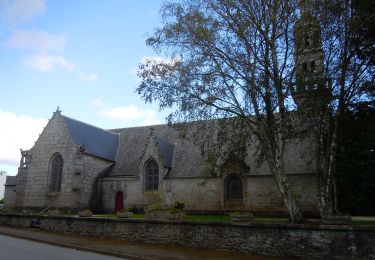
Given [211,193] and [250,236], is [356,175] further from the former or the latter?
[250,236]

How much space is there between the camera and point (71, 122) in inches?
1220

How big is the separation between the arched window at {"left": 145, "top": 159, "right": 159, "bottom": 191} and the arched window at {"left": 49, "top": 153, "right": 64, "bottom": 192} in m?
7.25

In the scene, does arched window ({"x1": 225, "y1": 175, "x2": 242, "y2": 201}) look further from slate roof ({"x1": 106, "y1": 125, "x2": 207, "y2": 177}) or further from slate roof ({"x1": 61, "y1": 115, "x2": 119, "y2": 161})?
slate roof ({"x1": 61, "y1": 115, "x2": 119, "y2": 161})

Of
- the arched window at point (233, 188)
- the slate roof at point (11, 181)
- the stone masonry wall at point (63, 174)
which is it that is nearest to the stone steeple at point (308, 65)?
the arched window at point (233, 188)

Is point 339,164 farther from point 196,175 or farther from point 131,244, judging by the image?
point 131,244

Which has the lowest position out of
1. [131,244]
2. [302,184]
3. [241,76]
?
[131,244]

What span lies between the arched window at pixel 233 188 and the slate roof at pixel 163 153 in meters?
2.08

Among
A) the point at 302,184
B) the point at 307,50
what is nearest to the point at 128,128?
the point at 302,184

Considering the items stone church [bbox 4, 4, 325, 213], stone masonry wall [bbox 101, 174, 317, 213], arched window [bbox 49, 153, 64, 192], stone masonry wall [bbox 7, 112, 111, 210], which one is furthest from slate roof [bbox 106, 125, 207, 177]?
arched window [bbox 49, 153, 64, 192]

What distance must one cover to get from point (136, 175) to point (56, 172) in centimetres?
678

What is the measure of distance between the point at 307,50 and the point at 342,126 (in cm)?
425

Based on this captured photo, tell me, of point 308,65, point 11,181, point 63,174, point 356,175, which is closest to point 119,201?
point 63,174

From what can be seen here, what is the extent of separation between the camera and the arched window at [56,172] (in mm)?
29156

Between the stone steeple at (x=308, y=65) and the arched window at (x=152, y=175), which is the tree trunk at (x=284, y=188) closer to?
the stone steeple at (x=308, y=65)
